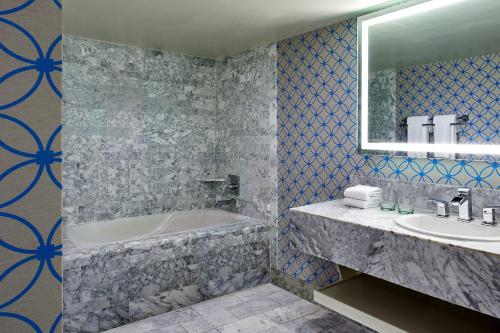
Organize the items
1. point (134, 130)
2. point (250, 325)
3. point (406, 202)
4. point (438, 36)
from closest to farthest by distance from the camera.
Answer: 1. point (438, 36)
2. point (406, 202)
3. point (250, 325)
4. point (134, 130)

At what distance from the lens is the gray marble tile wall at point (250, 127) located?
3.63 m

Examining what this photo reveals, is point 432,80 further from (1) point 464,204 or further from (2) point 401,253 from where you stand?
(2) point 401,253

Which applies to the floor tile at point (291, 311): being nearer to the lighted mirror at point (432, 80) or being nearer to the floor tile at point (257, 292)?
the floor tile at point (257, 292)

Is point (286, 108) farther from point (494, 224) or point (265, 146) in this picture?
point (494, 224)

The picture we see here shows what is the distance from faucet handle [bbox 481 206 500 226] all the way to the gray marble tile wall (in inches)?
74.2

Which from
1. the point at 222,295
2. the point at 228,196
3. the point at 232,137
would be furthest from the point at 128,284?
the point at 232,137

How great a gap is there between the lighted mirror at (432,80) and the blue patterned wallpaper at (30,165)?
2.30 meters

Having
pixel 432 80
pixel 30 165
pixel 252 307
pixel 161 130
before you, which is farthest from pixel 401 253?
pixel 161 130

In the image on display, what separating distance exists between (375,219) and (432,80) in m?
1.02

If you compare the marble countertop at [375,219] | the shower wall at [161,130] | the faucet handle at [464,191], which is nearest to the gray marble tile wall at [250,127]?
the shower wall at [161,130]

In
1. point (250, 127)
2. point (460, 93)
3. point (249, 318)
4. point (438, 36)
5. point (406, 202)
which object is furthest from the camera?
point (250, 127)

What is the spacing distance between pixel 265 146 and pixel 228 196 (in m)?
0.84

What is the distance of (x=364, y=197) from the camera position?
2.46 m

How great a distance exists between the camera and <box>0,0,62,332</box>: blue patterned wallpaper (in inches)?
21.9
